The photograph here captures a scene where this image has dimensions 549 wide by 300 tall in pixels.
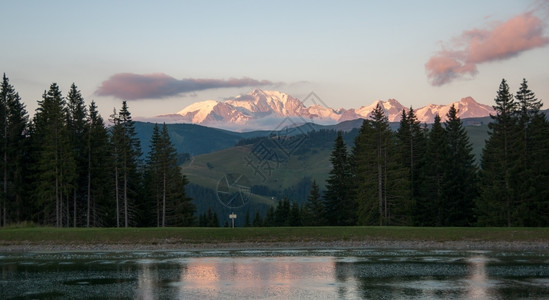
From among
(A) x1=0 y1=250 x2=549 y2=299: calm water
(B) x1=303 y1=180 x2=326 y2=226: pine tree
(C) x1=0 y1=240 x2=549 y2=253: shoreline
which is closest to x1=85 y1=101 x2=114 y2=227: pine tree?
(C) x1=0 y1=240 x2=549 y2=253: shoreline

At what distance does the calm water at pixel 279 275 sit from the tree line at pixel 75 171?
25.7 meters

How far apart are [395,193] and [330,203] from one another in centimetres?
1439

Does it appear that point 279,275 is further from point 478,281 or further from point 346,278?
point 478,281

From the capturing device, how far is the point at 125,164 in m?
86.4

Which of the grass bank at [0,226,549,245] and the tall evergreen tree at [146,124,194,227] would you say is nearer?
the grass bank at [0,226,549,245]

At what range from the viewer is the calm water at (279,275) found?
1211 inches

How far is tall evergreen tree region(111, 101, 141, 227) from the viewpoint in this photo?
281ft

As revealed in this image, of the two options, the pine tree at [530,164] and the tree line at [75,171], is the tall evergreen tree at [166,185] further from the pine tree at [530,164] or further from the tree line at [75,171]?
the pine tree at [530,164]

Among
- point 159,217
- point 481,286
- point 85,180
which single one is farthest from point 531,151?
point 85,180

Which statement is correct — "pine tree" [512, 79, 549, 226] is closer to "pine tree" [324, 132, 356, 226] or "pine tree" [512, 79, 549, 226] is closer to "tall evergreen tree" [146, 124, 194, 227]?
"pine tree" [324, 132, 356, 226]

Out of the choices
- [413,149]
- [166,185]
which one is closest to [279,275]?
[166,185]

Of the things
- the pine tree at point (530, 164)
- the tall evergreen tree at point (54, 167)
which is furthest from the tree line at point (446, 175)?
the tall evergreen tree at point (54, 167)

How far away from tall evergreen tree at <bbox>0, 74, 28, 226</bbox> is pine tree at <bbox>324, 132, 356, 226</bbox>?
146 ft

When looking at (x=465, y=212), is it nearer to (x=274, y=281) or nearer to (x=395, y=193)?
(x=395, y=193)
